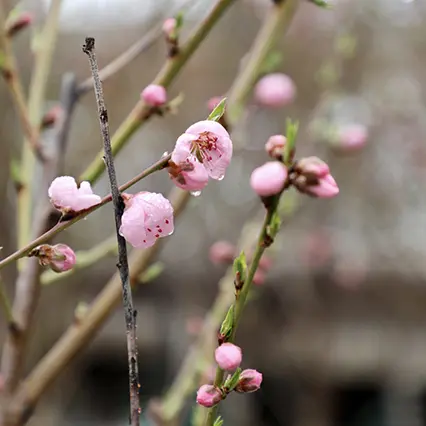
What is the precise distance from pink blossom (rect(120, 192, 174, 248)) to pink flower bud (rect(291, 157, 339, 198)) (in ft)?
0.29

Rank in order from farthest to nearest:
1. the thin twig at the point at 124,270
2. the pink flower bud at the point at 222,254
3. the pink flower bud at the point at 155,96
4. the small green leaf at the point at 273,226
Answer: the pink flower bud at the point at 222,254, the pink flower bud at the point at 155,96, the small green leaf at the point at 273,226, the thin twig at the point at 124,270

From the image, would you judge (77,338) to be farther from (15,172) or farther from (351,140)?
(351,140)

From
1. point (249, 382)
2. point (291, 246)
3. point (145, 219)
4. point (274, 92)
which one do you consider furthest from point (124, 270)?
point (291, 246)

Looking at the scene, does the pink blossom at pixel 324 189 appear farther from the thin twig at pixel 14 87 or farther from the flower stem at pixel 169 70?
the thin twig at pixel 14 87

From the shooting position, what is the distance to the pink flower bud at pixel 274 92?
104cm

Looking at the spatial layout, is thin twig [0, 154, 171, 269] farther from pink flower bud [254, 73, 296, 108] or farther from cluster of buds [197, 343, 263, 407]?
pink flower bud [254, 73, 296, 108]

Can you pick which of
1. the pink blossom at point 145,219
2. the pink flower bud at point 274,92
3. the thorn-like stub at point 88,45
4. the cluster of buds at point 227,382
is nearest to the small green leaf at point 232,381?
the cluster of buds at point 227,382

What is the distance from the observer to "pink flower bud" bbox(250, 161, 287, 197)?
0.41 m

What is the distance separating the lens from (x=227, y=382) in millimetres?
427

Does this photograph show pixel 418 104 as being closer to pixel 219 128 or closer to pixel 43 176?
pixel 43 176

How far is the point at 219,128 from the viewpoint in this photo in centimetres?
38

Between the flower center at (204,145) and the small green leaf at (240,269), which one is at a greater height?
the flower center at (204,145)

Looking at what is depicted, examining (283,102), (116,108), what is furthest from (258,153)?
(283,102)

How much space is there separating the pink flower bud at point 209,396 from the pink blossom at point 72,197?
0.14 metres
